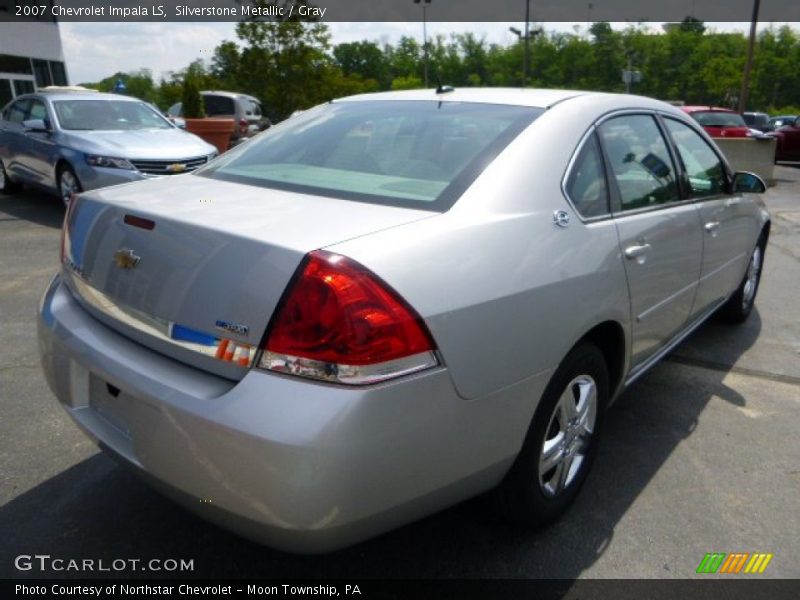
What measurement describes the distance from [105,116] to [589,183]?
8.38m

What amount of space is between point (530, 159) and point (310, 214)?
803 millimetres

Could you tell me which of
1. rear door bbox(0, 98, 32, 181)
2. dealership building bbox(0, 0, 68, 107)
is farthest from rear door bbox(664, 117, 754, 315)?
dealership building bbox(0, 0, 68, 107)

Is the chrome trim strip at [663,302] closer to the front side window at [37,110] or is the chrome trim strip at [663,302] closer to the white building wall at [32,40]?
the front side window at [37,110]

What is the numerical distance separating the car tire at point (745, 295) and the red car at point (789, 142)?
15.0m

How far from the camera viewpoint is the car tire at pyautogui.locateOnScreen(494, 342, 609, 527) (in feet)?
7.34

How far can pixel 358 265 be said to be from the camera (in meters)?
1.72

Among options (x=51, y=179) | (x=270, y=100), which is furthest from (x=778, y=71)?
(x=51, y=179)

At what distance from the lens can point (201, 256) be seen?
187cm

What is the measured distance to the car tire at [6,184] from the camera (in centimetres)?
1026

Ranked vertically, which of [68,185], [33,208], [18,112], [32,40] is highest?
[32,40]

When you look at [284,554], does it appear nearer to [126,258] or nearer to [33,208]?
[126,258]

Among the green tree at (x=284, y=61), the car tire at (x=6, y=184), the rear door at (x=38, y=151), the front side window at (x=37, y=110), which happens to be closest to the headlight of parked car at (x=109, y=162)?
the rear door at (x=38, y=151)

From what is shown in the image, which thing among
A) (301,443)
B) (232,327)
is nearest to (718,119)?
(232,327)
